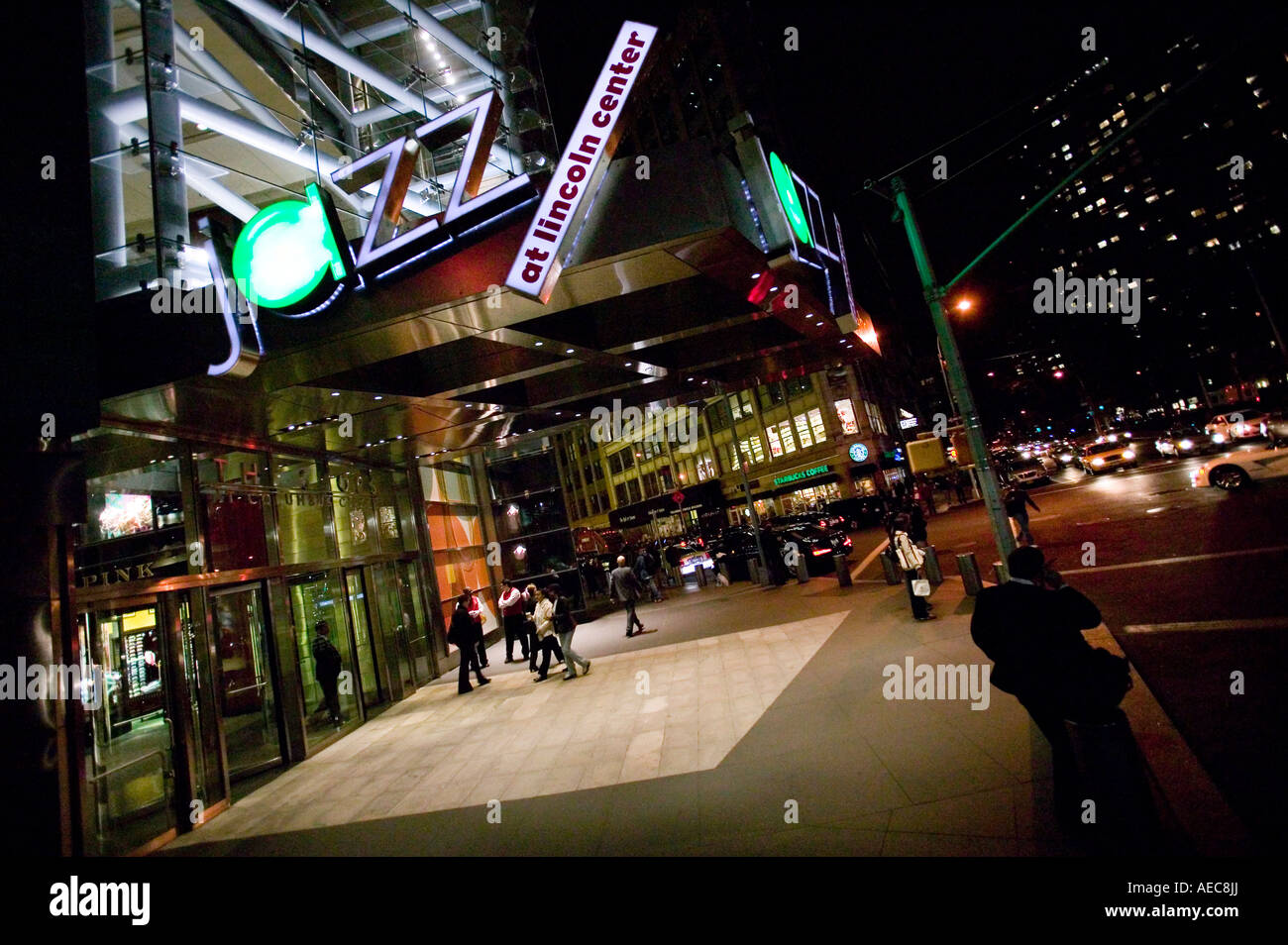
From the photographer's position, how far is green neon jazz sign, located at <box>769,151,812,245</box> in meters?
6.96

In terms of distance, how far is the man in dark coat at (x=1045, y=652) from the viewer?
332 cm

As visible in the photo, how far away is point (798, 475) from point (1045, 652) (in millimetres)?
36384

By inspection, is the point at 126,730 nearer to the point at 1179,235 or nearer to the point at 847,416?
the point at 847,416

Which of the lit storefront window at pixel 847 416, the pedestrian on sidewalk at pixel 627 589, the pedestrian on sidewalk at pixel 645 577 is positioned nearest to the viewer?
the pedestrian on sidewalk at pixel 627 589

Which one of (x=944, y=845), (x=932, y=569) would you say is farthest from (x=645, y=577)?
(x=944, y=845)

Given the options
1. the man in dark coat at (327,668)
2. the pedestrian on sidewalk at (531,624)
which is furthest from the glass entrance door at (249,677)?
the pedestrian on sidewalk at (531,624)

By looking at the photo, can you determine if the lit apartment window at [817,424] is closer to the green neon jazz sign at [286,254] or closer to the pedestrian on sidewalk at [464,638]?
the pedestrian on sidewalk at [464,638]

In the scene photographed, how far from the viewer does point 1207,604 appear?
6988 mm

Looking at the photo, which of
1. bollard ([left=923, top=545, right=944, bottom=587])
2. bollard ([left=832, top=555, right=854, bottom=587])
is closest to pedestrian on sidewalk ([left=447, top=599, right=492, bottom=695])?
bollard ([left=832, top=555, right=854, bottom=587])

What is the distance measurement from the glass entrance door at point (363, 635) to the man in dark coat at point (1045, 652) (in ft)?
35.8

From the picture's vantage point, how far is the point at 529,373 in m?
9.10

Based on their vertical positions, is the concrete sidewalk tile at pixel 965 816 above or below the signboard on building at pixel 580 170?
below

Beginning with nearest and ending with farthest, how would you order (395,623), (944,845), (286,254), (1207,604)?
1. (944,845)
2. (286,254)
3. (1207,604)
4. (395,623)
